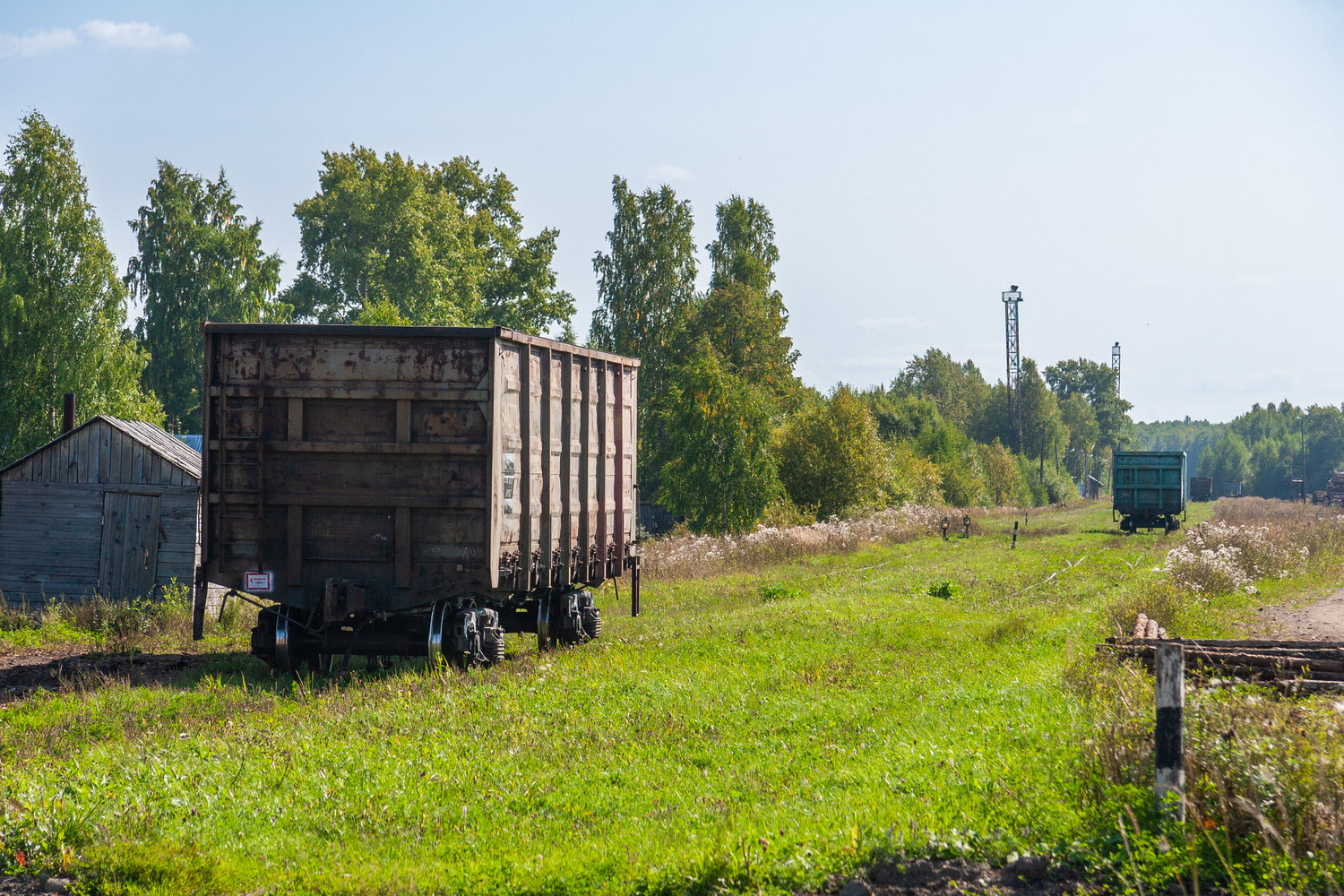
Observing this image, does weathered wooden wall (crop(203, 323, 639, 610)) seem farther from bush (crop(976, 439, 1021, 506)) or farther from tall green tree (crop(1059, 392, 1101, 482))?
tall green tree (crop(1059, 392, 1101, 482))

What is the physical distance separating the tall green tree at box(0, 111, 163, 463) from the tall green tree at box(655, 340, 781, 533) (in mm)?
18084

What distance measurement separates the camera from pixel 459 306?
159 feet

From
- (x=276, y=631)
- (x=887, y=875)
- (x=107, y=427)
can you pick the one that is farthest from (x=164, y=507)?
(x=887, y=875)

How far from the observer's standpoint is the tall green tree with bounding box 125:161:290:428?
4725 centimetres

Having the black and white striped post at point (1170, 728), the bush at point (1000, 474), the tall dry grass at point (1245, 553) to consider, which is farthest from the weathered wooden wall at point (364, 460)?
the bush at point (1000, 474)

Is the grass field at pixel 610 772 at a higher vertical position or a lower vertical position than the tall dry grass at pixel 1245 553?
lower

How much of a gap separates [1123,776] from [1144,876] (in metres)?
0.91

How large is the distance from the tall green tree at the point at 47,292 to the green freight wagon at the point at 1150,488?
113ft

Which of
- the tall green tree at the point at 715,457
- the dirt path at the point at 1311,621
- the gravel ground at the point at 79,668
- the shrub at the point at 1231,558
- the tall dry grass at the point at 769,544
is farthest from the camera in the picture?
the tall green tree at the point at 715,457

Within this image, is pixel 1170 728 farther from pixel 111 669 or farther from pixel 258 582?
pixel 111 669

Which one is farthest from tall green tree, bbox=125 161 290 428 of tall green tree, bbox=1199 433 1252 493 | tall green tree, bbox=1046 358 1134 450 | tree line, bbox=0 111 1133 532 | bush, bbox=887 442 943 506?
tall green tree, bbox=1199 433 1252 493

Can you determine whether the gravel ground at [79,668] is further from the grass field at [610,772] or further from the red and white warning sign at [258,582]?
the red and white warning sign at [258,582]

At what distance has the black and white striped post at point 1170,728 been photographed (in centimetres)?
516

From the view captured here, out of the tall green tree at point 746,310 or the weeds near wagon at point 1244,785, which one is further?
the tall green tree at point 746,310
